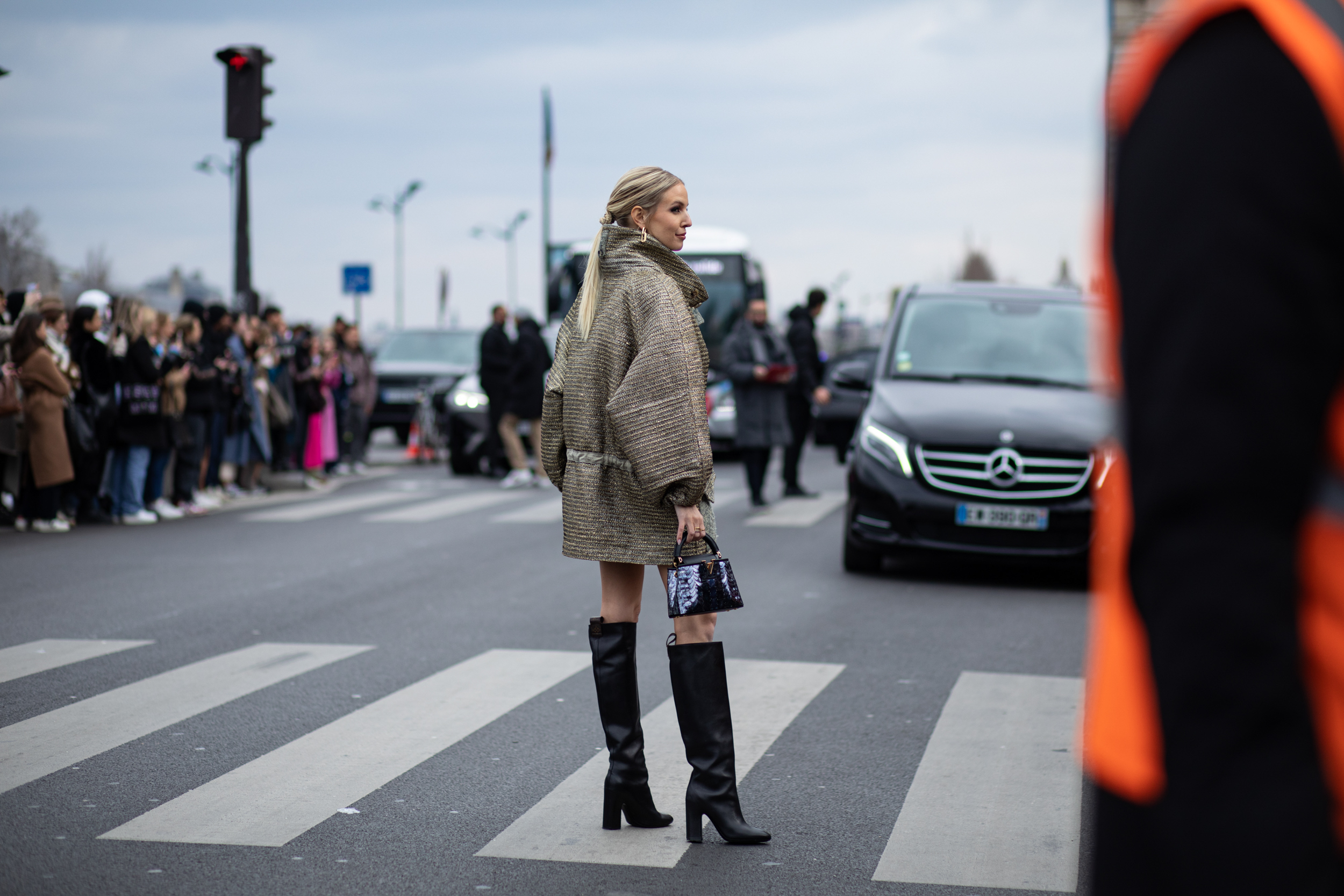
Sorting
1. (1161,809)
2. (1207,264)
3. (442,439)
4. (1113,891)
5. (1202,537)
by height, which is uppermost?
(1207,264)

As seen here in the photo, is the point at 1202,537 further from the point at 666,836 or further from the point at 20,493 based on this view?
the point at 20,493

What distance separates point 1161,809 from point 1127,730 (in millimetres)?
83

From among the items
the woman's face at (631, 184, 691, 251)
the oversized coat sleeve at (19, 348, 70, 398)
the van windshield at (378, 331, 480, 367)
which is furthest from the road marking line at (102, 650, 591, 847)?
the van windshield at (378, 331, 480, 367)

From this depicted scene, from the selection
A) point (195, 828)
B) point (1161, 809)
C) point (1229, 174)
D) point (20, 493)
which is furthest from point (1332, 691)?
point (20, 493)

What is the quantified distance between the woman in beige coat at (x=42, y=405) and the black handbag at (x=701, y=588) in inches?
357

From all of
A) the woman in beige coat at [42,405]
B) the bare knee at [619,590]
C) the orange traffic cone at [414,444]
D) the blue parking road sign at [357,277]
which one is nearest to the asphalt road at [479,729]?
the bare knee at [619,590]

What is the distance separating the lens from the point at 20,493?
12.1 meters

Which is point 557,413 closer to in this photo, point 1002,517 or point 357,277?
point 1002,517

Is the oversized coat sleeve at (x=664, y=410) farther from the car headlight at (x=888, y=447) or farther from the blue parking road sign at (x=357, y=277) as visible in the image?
the blue parking road sign at (x=357, y=277)

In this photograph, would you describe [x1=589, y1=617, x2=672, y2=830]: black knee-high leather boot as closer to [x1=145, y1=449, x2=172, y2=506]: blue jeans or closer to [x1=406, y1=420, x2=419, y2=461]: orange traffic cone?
[x1=145, y1=449, x2=172, y2=506]: blue jeans

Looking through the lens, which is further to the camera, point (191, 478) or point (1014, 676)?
point (191, 478)

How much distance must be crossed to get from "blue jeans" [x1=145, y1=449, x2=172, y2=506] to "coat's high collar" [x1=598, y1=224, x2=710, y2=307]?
31.9ft

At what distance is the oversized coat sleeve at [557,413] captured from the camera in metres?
4.28

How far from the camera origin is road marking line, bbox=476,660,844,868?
4059 millimetres
